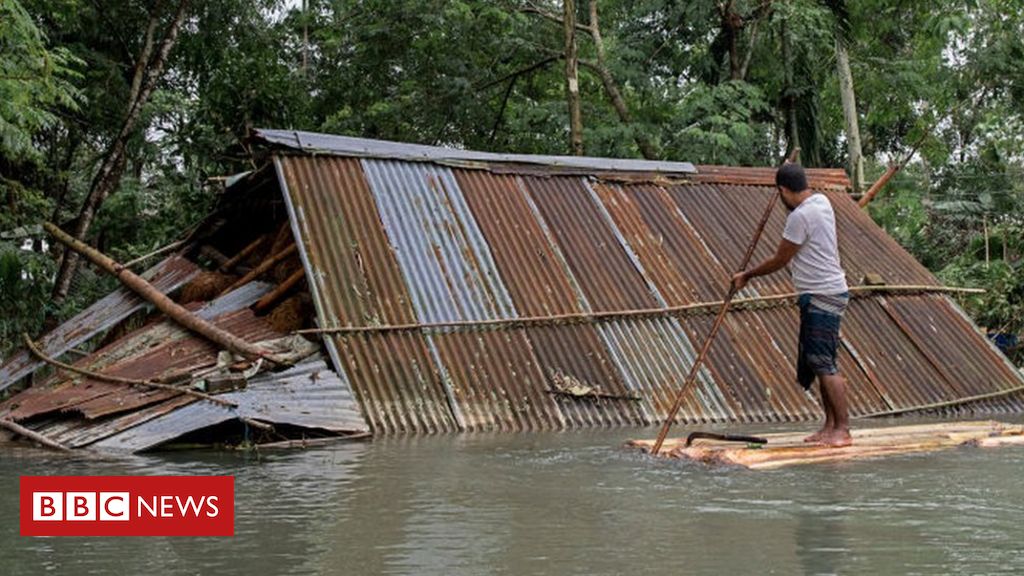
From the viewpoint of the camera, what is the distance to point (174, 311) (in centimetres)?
877

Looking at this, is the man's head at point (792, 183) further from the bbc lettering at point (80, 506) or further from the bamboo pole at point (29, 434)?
the bamboo pole at point (29, 434)

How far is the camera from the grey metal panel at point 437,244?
870cm

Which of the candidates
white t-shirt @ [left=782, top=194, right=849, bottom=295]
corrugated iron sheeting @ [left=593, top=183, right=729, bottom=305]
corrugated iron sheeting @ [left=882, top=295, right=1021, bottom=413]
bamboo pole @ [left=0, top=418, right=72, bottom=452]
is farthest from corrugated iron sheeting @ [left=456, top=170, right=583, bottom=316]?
bamboo pole @ [left=0, top=418, right=72, bottom=452]

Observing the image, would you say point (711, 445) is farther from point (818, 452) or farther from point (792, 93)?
point (792, 93)

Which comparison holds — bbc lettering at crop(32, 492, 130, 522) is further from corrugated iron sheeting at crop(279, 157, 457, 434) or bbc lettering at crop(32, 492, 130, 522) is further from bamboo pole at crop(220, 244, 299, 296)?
bamboo pole at crop(220, 244, 299, 296)

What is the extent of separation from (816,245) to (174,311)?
5.13 meters

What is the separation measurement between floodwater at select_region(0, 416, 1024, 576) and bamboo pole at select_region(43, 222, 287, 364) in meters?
1.48

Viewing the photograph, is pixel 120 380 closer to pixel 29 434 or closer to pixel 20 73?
pixel 29 434

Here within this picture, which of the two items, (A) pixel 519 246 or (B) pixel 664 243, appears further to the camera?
(B) pixel 664 243

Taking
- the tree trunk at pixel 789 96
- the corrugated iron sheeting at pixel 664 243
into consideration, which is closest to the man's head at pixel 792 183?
the corrugated iron sheeting at pixel 664 243

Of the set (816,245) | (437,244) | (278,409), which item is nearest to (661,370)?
(437,244)

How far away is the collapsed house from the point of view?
7.59 meters

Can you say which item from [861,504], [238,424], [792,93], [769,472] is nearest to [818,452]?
[769,472]

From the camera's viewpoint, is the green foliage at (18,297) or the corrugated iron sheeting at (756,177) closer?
the corrugated iron sheeting at (756,177)
